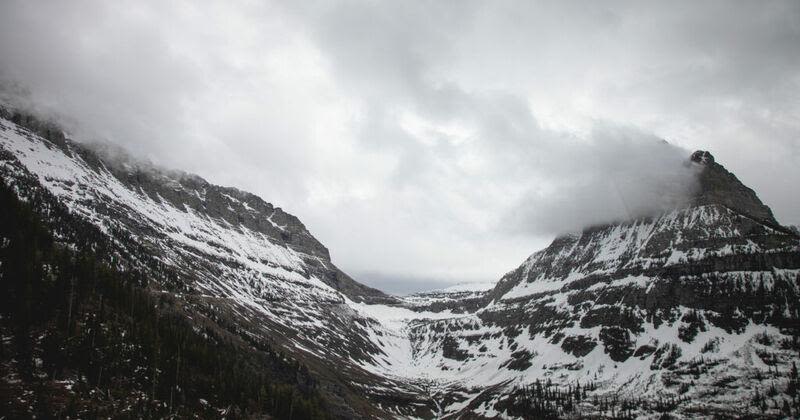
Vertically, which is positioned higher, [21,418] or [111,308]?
[111,308]

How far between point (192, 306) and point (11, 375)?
126 meters

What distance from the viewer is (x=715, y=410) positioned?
630ft

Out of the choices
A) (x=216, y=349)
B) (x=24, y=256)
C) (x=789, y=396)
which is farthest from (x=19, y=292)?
(x=789, y=396)

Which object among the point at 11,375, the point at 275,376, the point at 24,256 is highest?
the point at 24,256

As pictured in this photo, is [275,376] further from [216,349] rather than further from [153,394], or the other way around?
[153,394]

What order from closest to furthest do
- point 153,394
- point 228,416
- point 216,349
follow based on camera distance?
point 153,394
point 228,416
point 216,349

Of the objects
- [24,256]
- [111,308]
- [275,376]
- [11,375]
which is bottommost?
[275,376]

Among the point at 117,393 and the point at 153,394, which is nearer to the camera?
the point at 117,393

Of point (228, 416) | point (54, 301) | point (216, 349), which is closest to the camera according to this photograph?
point (54, 301)

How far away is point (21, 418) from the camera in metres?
68.7

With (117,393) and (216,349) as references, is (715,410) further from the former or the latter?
(117,393)

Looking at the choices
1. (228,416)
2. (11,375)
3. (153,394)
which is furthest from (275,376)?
(11,375)

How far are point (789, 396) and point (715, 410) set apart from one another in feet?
87.5

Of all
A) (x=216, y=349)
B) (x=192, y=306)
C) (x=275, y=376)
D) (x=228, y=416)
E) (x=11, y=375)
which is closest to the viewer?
(x=11, y=375)
